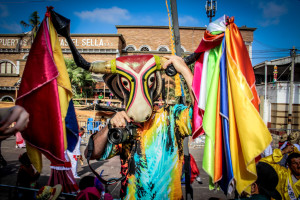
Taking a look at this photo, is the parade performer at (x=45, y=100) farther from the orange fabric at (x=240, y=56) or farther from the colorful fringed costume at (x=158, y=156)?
the orange fabric at (x=240, y=56)

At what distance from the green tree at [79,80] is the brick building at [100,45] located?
4.40ft

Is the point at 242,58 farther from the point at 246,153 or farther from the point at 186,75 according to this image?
the point at 246,153

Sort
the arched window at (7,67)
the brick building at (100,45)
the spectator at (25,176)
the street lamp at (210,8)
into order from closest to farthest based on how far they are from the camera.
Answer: the spectator at (25,176) < the street lamp at (210,8) < the brick building at (100,45) < the arched window at (7,67)

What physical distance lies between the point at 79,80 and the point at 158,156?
58.2ft

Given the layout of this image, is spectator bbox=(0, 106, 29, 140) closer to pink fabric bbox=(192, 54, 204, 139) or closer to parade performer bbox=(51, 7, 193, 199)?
parade performer bbox=(51, 7, 193, 199)

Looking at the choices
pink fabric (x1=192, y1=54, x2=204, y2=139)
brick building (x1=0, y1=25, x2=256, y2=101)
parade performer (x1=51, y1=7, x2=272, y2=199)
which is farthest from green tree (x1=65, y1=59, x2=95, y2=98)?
pink fabric (x1=192, y1=54, x2=204, y2=139)

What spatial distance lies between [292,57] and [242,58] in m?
15.2

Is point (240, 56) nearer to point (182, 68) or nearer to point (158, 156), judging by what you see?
point (182, 68)

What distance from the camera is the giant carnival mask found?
4.72ft

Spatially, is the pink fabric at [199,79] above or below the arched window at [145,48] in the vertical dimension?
below

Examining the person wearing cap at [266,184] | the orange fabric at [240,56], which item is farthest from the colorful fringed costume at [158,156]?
the person wearing cap at [266,184]

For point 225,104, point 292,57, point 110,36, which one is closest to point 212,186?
point 225,104

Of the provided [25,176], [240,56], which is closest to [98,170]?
[25,176]

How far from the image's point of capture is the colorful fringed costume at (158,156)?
142 cm
